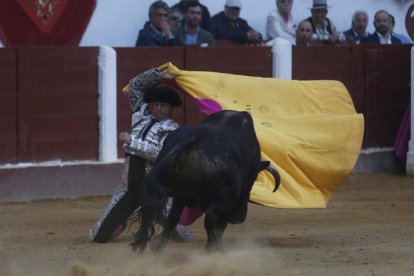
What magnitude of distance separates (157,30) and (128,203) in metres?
3.77

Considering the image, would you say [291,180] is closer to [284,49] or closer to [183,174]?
[183,174]

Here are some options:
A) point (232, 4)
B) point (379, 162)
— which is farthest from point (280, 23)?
point (379, 162)

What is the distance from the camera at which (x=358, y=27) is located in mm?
12930

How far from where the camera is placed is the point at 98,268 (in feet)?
19.2

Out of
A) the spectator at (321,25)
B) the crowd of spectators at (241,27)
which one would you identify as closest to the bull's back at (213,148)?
the crowd of spectators at (241,27)

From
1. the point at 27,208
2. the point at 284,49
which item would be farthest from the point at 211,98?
the point at 284,49

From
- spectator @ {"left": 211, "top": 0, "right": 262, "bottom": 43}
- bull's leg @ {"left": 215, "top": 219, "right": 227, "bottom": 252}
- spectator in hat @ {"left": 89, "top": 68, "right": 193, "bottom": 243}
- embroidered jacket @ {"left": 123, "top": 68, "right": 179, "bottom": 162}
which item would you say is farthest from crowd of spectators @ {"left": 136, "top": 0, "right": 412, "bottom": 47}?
bull's leg @ {"left": 215, "top": 219, "right": 227, "bottom": 252}

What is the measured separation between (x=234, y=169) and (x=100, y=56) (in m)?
3.99

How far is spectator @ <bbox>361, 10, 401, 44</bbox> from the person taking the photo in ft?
A: 42.2

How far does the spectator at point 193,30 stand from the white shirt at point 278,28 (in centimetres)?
126

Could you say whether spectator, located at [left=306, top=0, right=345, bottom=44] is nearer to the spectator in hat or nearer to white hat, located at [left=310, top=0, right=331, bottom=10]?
white hat, located at [left=310, top=0, right=331, bottom=10]

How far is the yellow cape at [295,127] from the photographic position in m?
7.30

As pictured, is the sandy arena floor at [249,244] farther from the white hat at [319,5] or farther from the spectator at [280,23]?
the white hat at [319,5]

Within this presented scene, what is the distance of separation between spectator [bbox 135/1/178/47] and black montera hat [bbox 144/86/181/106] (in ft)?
12.2
